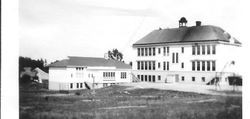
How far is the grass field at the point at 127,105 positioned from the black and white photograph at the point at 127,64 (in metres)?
0.01

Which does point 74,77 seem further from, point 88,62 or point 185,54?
point 185,54

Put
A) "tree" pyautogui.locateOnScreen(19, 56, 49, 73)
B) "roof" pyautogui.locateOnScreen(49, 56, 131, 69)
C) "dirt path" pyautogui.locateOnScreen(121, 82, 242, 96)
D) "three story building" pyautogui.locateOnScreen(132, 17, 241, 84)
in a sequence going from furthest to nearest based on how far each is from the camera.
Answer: "dirt path" pyautogui.locateOnScreen(121, 82, 242, 96) → "three story building" pyautogui.locateOnScreen(132, 17, 241, 84) → "roof" pyautogui.locateOnScreen(49, 56, 131, 69) → "tree" pyautogui.locateOnScreen(19, 56, 49, 73)

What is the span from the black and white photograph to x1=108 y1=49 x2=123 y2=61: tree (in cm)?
1

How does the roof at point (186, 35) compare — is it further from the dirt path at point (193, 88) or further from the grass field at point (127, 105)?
the grass field at point (127, 105)

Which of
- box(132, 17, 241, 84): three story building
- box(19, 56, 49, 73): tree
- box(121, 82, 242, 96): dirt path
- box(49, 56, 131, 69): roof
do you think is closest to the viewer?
box(19, 56, 49, 73): tree

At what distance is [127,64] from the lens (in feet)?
16.0

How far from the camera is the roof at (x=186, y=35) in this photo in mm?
4781

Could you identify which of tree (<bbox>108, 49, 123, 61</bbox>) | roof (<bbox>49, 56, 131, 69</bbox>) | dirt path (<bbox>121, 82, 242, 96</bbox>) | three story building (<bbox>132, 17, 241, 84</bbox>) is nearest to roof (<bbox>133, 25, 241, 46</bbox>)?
three story building (<bbox>132, 17, 241, 84</bbox>)

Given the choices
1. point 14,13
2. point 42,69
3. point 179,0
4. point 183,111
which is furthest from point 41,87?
point 179,0

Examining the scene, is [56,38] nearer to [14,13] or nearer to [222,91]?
[14,13]

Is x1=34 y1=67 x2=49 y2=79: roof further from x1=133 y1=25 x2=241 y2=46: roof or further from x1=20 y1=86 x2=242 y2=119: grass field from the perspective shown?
x1=133 y1=25 x2=241 y2=46: roof

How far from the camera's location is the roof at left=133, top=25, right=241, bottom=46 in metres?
4.78

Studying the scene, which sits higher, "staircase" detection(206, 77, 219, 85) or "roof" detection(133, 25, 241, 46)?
"roof" detection(133, 25, 241, 46)

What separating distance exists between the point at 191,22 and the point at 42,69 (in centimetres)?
207
